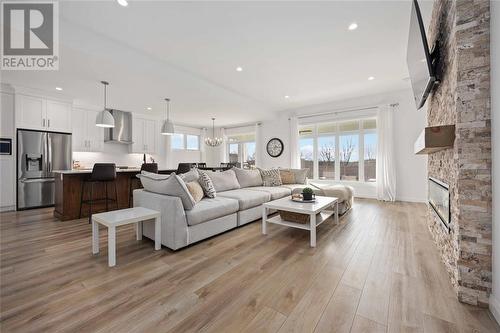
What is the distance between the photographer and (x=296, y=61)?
3547 millimetres

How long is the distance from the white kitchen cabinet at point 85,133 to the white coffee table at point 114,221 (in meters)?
4.46

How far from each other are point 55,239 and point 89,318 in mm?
1964

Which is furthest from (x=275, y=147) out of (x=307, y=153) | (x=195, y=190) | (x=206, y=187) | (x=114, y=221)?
(x=114, y=221)

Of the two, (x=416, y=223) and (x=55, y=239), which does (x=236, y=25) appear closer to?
(x=55, y=239)

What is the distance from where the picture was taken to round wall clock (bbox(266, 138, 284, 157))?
711cm

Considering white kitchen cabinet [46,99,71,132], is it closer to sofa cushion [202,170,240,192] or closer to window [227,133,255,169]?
sofa cushion [202,170,240,192]

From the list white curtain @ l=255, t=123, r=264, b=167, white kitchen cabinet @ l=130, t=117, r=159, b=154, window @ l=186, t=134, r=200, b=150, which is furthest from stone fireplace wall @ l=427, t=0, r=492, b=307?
window @ l=186, t=134, r=200, b=150

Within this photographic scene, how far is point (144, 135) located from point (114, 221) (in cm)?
550

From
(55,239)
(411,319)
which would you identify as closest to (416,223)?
(411,319)

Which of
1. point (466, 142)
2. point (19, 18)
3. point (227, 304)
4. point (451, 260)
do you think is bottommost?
point (227, 304)

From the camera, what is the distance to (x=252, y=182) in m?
4.45

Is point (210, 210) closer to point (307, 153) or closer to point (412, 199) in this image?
point (307, 153)

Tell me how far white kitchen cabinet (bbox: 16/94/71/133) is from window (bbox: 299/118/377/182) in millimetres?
6303

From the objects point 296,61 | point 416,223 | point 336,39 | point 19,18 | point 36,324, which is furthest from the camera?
point 296,61
